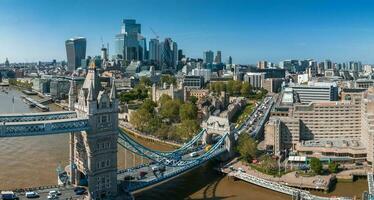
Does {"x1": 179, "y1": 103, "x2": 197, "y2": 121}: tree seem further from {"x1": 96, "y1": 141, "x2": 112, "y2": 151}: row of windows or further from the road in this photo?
the road

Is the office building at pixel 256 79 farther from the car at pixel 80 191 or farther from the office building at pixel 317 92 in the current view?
the car at pixel 80 191

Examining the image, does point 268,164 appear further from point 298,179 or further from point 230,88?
point 230,88

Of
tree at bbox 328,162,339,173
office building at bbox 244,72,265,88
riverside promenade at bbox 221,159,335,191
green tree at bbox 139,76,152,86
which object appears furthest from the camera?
office building at bbox 244,72,265,88

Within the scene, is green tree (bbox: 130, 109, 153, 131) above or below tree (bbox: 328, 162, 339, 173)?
above

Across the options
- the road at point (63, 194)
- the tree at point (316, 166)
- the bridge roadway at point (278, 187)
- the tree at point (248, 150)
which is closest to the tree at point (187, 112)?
the tree at point (248, 150)

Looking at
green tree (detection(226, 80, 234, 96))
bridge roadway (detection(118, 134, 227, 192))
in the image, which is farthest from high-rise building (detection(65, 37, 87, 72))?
bridge roadway (detection(118, 134, 227, 192))
